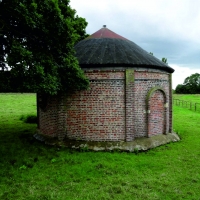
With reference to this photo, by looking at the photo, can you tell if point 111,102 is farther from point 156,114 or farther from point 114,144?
point 156,114

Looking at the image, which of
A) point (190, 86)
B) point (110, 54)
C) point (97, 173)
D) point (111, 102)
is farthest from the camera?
point (190, 86)

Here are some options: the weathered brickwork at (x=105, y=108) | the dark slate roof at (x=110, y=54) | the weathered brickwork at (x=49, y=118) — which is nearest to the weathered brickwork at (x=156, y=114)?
the dark slate roof at (x=110, y=54)

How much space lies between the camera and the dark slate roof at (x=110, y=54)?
36.9 ft

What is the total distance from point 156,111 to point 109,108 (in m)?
2.88

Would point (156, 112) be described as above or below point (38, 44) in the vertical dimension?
below

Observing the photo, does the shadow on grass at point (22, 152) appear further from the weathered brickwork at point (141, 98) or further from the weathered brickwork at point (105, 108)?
the weathered brickwork at point (141, 98)

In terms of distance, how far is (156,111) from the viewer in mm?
12594

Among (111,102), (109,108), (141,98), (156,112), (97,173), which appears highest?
(141,98)

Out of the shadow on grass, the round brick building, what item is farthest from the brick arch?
the shadow on grass

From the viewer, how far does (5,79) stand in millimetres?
8648

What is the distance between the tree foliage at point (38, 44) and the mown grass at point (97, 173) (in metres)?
3.11

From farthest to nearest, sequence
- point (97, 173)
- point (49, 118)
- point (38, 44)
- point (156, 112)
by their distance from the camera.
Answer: point (49, 118) < point (156, 112) < point (38, 44) < point (97, 173)

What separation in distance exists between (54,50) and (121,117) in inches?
176

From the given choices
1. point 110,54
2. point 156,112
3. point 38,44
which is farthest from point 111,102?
point 38,44
